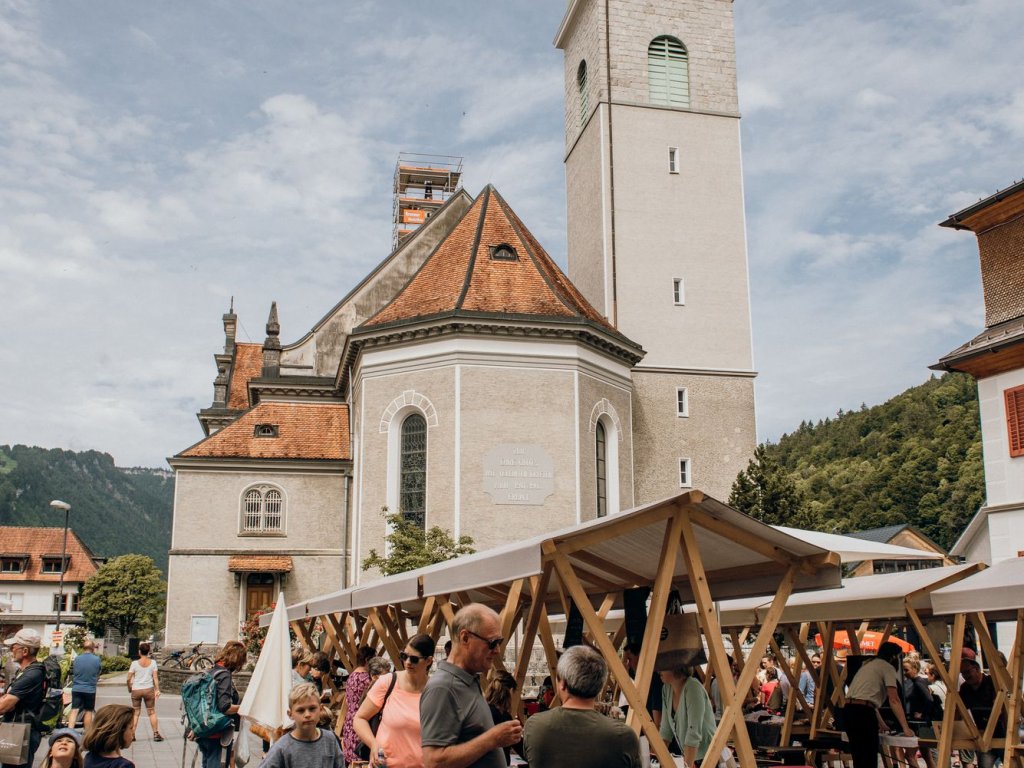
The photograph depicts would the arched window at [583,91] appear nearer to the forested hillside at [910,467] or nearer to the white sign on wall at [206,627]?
the white sign on wall at [206,627]

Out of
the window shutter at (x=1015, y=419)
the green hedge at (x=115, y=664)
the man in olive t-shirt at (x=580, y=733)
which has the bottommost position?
the green hedge at (x=115, y=664)

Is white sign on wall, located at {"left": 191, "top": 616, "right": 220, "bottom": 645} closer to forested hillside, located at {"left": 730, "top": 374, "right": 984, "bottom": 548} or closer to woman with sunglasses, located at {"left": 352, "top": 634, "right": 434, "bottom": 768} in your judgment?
woman with sunglasses, located at {"left": 352, "top": 634, "right": 434, "bottom": 768}

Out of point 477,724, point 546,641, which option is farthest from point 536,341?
point 477,724

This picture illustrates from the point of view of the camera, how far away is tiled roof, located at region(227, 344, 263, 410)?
151ft

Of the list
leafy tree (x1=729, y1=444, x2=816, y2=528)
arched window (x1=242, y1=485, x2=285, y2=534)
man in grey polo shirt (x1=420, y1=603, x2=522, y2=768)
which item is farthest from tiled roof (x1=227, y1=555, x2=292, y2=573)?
man in grey polo shirt (x1=420, y1=603, x2=522, y2=768)

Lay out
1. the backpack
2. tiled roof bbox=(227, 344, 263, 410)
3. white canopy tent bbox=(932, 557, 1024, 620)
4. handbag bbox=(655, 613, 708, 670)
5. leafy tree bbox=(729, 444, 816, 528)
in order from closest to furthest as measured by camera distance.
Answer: handbag bbox=(655, 613, 708, 670) → white canopy tent bbox=(932, 557, 1024, 620) → the backpack → leafy tree bbox=(729, 444, 816, 528) → tiled roof bbox=(227, 344, 263, 410)

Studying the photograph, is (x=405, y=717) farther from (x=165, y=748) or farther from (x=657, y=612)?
(x=165, y=748)

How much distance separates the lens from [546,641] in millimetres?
10391

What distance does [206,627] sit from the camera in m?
33.6

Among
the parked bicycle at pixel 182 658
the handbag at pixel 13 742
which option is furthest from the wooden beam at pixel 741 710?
the parked bicycle at pixel 182 658

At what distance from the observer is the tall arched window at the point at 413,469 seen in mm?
29891

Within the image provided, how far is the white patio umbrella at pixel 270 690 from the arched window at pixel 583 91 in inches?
1152

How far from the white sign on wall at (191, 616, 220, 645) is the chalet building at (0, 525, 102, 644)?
163 ft

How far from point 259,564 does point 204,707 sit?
78.4 feet
